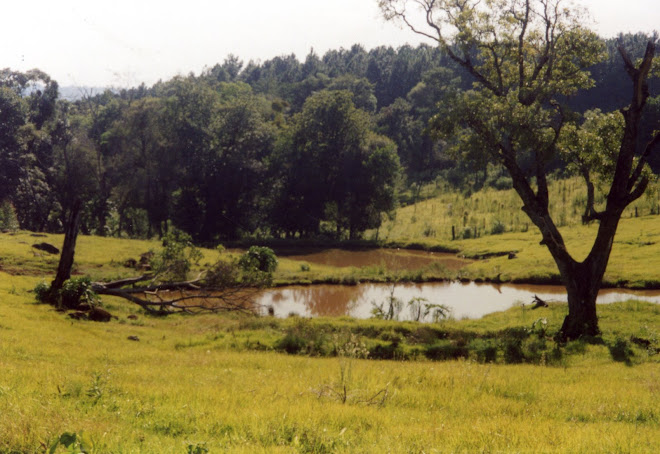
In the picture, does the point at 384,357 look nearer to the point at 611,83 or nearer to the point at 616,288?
the point at 616,288

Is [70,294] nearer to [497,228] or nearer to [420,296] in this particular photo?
[420,296]

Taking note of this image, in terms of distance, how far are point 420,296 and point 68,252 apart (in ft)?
63.3

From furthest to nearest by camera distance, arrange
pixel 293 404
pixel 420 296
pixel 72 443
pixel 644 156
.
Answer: pixel 420 296 → pixel 644 156 → pixel 293 404 → pixel 72 443

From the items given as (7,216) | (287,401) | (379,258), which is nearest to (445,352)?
(287,401)

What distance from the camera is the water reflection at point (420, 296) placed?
28.3 meters

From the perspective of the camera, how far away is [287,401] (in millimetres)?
8172

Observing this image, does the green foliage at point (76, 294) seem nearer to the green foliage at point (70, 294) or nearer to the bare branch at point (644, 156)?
the green foliage at point (70, 294)

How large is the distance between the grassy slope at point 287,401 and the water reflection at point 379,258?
28.2 meters

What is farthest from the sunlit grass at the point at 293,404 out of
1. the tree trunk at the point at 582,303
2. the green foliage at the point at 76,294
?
the green foliage at the point at 76,294

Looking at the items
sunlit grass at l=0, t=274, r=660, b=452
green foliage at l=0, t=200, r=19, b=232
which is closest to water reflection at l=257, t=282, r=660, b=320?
sunlit grass at l=0, t=274, r=660, b=452

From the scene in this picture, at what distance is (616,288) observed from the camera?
102 ft

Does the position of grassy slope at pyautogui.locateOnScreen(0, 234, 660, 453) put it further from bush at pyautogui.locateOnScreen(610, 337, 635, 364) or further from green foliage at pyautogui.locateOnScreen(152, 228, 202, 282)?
green foliage at pyautogui.locateOnScreen(152, 228, 202, 282)

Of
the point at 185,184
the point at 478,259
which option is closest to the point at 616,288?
the point at 478,259

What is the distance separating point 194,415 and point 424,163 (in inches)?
3721
